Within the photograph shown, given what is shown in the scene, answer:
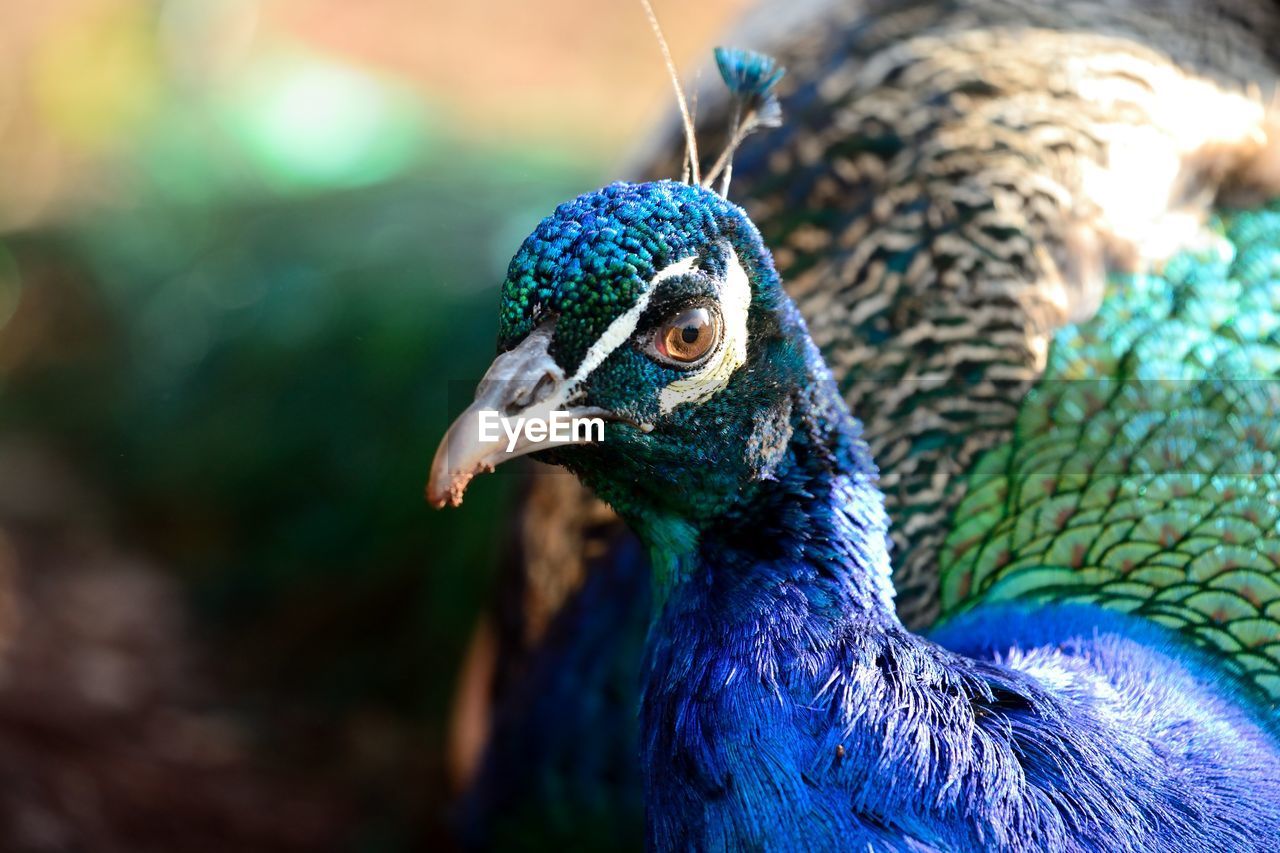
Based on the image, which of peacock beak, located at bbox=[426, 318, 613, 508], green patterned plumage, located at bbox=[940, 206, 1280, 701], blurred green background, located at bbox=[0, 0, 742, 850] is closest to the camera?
peacock beak, located at bbox=[426, 318, 613, 508]

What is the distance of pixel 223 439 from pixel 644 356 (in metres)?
2.49

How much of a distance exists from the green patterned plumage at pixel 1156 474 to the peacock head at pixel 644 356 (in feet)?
1.97

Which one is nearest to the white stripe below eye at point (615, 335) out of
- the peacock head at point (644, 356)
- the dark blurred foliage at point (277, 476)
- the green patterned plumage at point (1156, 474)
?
the peacock head at point (644, 356)

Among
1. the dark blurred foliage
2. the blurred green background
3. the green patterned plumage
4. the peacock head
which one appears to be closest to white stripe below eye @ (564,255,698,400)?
the peacock head

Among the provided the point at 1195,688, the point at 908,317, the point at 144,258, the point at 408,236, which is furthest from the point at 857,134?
the point at 144,258

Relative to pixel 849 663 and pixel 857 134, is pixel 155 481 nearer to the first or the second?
pixel 857 134

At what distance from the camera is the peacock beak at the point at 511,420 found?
3.58 ft

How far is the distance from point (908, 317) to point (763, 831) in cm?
108

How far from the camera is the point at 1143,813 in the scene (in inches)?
46.8

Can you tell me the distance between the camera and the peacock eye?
3.73 feet

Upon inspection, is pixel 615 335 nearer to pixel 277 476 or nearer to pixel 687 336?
pixel 687 336

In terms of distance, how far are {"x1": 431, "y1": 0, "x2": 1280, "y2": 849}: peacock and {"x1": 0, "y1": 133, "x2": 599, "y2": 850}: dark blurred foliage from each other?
2.49 ft

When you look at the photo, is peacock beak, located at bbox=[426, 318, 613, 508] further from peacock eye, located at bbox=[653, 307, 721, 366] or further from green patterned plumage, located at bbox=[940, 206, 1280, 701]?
green patterned plumage, located at bbox=[940, 206, 1280, 701]

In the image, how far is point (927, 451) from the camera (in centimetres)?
190
